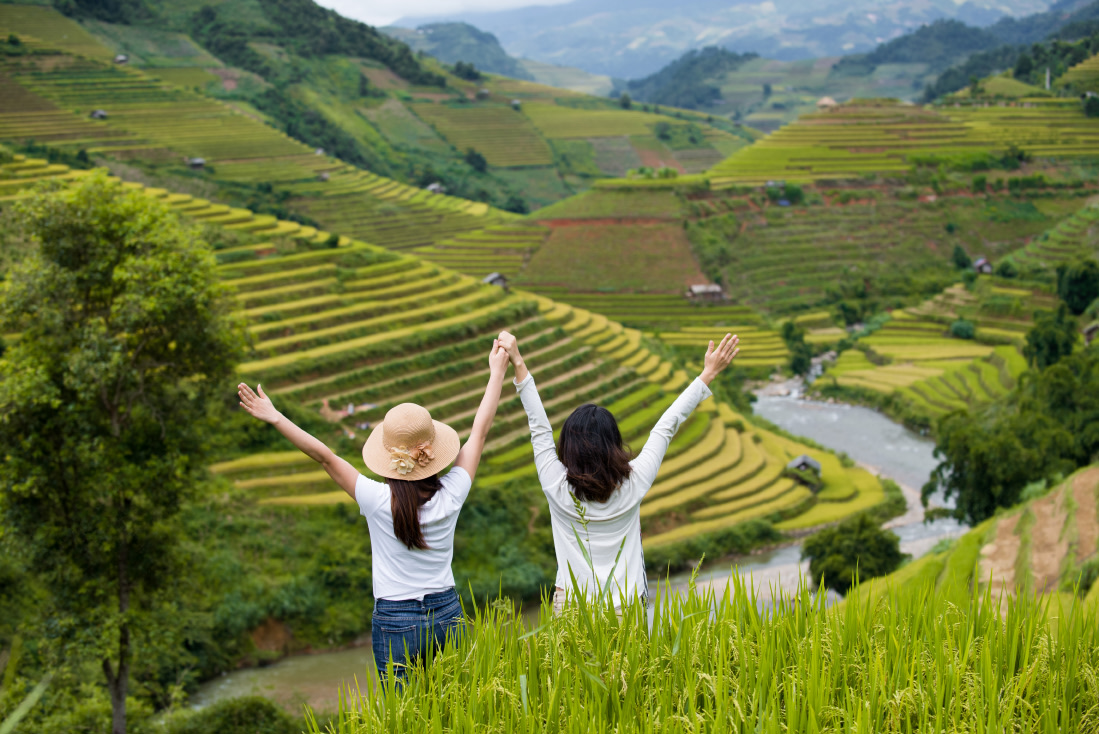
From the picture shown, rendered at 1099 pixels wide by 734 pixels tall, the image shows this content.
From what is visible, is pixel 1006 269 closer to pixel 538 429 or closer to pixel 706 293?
pixel 706 293

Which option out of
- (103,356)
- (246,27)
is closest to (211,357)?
(103,356)

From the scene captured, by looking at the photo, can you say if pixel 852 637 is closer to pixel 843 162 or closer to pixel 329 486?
pixel 329 486

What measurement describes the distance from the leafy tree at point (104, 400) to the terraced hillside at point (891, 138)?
47838mm

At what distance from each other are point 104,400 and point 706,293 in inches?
1579

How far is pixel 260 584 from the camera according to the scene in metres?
17.3

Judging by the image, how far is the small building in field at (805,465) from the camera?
28.1m

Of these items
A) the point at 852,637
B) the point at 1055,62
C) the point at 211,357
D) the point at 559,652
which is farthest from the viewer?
the point at 1055,62

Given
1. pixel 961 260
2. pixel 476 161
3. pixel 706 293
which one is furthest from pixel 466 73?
pixel 961 260

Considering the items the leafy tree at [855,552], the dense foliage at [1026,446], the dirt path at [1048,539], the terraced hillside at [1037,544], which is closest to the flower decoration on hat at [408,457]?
the terraced hillside at [1037,544]

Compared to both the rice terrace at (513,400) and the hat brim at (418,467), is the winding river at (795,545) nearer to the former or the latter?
the rice terrace at (513,400)

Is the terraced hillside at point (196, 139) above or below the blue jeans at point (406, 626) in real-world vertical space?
above

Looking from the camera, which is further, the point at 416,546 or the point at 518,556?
the point at 518,556

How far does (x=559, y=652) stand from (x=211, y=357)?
8.23 meters

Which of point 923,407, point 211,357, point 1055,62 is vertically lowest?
point 923,407
